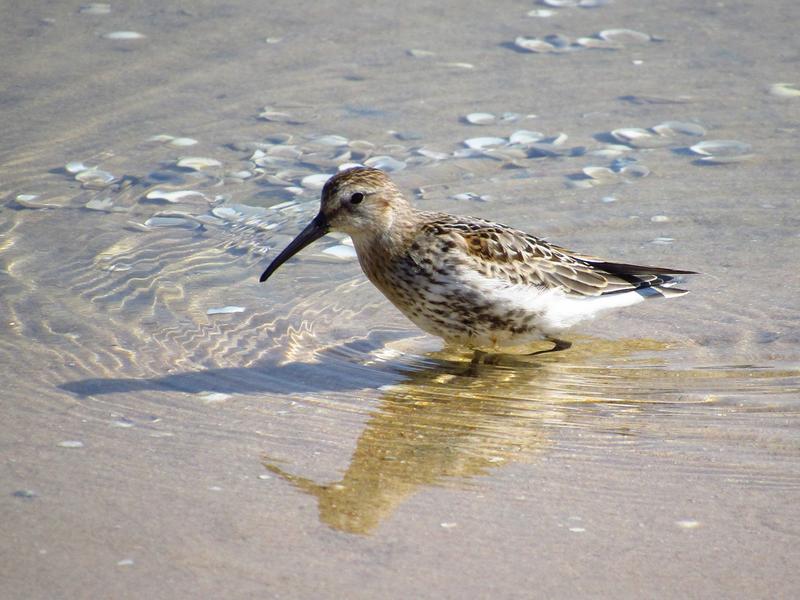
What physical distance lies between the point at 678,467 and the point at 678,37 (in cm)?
735

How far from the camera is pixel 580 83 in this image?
10.8m

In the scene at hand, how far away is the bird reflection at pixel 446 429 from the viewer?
5.20 metres

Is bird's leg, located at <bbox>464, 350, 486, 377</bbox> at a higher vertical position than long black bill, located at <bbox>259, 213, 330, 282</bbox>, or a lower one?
lower

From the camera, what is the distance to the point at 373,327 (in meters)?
7.55

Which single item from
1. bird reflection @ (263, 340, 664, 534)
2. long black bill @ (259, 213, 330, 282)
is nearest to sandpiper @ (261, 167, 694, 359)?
long black bill @ (259, 213, 330, 282)

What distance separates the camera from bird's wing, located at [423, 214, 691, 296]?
7109 millimetres

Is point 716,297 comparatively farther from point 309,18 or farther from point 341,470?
point 309,18

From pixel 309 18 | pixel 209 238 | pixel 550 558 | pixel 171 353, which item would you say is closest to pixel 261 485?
pixel 550 558

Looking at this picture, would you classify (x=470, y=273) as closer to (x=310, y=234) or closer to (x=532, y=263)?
(x=532, y=263)

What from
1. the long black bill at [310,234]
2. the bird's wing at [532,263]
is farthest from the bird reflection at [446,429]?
the long black bill at [310,234]

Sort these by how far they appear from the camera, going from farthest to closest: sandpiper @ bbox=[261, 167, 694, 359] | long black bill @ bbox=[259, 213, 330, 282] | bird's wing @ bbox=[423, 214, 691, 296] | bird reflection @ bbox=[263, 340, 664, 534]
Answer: long black bill @ bbox=[259, 213, 330, 282] → bird's wing @ bbox=[423, 214, 691, 296] → sandpiper @ bbox=[261, 167, 694, 359] → bird reflection @ bbox=[263, 340, 664, 534]

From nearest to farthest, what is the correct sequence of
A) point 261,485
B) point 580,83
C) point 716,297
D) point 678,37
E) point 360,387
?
1. point 261,485
2. point 360,387
3. point 716,297
4. point 580,83
5. point 678,37

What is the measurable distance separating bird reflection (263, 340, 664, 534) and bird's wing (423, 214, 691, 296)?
1.41 ft

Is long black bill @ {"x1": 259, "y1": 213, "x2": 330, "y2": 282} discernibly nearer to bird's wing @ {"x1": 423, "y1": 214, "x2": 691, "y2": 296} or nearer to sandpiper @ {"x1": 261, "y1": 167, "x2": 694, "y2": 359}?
sandpiper @ {"x1": 261, "y1": 167, "x2": 694, "y2": 359}
